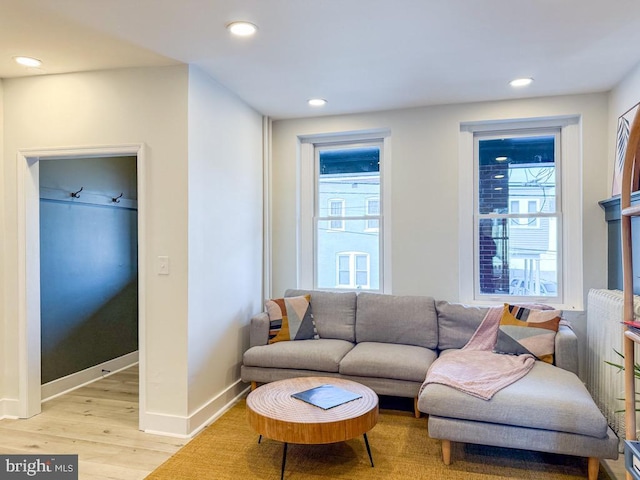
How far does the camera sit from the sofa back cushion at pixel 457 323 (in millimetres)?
3514

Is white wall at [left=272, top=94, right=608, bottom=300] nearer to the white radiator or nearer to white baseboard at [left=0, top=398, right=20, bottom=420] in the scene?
the white radiator

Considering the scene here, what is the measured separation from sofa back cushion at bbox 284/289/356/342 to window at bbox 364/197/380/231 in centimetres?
74

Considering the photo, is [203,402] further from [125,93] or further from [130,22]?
[130,22]

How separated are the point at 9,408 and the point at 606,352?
4.31m

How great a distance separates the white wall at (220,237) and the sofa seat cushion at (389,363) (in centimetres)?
98

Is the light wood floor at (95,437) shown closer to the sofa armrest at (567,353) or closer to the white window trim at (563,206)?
the sofa armrest at (567,353)

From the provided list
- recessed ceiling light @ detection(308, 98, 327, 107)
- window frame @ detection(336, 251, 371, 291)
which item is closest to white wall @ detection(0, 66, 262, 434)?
recessed ceiling light @ detection(308, 98, 327, 107)

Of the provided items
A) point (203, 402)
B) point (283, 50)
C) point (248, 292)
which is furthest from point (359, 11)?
point (203, 402)

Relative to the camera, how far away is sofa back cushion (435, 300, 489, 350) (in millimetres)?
3514

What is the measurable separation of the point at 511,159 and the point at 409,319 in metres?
1.73

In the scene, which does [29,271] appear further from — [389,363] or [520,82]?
[520,82]

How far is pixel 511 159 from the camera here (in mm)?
3949

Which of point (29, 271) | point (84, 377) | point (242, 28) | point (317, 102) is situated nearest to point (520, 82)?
point (317, 102)

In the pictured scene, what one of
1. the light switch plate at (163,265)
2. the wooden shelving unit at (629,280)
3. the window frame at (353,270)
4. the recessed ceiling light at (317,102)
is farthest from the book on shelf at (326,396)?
the recessed ceiling light at (317,102)
